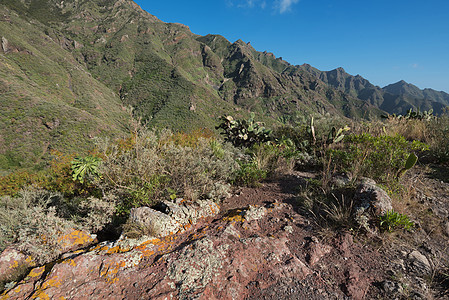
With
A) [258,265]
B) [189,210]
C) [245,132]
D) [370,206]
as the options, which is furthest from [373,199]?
[245,132]

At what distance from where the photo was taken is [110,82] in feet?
293

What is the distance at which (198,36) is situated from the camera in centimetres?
19550

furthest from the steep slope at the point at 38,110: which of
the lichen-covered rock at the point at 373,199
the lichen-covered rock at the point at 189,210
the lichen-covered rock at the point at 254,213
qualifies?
the lichen-covered rock at the point at 373,199

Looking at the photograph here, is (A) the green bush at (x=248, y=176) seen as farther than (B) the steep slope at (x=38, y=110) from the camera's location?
No

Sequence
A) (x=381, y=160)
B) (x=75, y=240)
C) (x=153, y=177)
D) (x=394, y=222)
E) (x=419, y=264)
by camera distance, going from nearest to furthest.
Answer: (x=419, y=264), (x=394, y=222), (x=75, y=240), (x=153, y=177), (x=381, y=160)

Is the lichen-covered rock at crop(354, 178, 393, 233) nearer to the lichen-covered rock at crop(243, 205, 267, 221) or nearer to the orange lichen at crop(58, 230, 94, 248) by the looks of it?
the lichen-covered rock at crop(243, 205, 267, 221)

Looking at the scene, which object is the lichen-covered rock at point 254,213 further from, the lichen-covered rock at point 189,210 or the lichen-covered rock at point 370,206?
the lichen-covered rock at point 370,206

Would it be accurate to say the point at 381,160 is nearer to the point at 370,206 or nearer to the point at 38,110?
the point at 370,206

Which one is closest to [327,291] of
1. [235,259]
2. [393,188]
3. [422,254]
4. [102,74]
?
[235,259]

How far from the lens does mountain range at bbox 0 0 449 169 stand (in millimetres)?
34938

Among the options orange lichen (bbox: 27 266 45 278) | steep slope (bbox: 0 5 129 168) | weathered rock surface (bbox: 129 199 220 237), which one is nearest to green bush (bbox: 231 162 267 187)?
weathered rock surface (bbox: 129 199 220 237)

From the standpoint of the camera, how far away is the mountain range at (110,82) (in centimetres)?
3494

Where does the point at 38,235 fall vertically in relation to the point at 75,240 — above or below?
above

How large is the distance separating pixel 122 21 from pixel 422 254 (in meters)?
163
